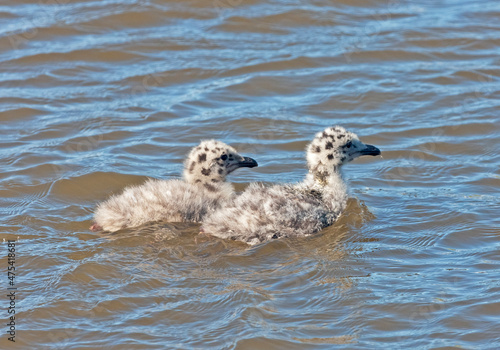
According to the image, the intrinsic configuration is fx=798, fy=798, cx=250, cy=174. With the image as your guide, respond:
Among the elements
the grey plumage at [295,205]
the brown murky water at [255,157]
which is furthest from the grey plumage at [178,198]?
the grey plumage at [295,205]

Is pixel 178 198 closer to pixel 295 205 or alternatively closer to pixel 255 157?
pixel 295 205

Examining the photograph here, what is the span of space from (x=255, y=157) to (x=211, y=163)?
6.65 ft

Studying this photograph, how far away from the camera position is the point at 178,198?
891cm

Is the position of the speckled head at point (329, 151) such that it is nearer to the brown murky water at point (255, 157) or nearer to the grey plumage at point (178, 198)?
the brown murky water at point (255, 157)

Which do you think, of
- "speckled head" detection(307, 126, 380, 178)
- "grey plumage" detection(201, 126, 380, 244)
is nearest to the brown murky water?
"grey plumage" detection(201, 126, 380, 244)

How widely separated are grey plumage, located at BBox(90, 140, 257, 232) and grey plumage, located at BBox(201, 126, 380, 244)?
1.10 ft

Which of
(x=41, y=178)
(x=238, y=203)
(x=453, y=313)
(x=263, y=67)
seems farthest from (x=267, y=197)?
(x=263, y=67)

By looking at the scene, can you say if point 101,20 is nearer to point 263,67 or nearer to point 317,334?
point 263,67

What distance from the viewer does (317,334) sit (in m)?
6.90

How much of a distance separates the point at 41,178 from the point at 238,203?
3058 mm

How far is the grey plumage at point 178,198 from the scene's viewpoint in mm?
8844

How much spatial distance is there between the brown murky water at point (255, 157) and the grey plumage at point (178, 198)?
0.17 metres

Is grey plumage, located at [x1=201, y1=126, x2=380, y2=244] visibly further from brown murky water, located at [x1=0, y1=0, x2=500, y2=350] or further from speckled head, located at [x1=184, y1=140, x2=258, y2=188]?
speckled head, located at [x1=184, y1=140, x2=258, y2=188]

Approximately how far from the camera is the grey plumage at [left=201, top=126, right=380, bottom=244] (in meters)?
8.59
